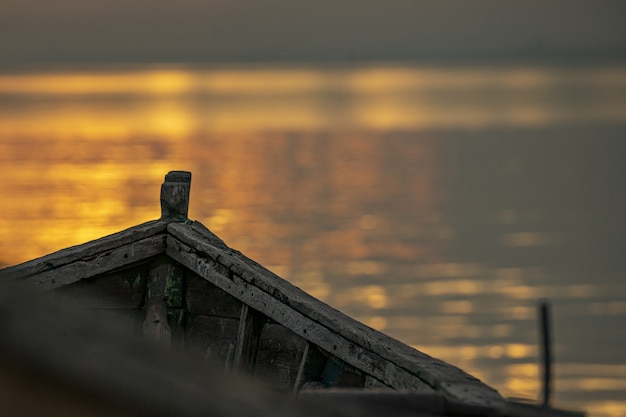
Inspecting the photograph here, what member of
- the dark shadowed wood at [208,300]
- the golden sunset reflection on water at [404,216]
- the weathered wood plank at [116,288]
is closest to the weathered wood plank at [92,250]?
the weathered wood plank at [116,288]

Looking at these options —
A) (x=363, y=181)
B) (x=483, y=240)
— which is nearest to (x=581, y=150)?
(x=363, y=181)

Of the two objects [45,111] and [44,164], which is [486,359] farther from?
[45,111]

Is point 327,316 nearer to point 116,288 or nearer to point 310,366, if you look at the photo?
point 310,366

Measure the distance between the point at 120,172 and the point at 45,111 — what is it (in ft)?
250

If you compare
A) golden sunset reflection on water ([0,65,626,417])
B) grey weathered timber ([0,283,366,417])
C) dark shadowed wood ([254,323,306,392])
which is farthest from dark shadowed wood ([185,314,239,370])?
grey weathered timber ([0,283,366,417])

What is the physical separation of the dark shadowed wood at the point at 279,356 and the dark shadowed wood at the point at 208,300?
0.27m

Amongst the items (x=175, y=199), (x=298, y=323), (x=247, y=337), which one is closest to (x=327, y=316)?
(x=298, y=323)

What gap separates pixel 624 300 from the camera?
21938mm

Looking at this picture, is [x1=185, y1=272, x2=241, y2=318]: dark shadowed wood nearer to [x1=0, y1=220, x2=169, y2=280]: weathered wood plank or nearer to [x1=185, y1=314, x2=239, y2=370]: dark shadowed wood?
[x1=185, y1=314, x2=239, y2=370]: dark shadowed wood

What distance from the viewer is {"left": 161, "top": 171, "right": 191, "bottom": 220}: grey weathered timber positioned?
6895mm

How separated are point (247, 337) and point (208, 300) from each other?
375mm

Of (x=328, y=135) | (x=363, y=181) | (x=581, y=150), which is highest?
(x=328, y=135)

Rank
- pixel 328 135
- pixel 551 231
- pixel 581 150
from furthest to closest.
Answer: pixel 328 135 → pixel 581 150 → pixel 551 231

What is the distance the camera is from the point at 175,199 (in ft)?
22.7
